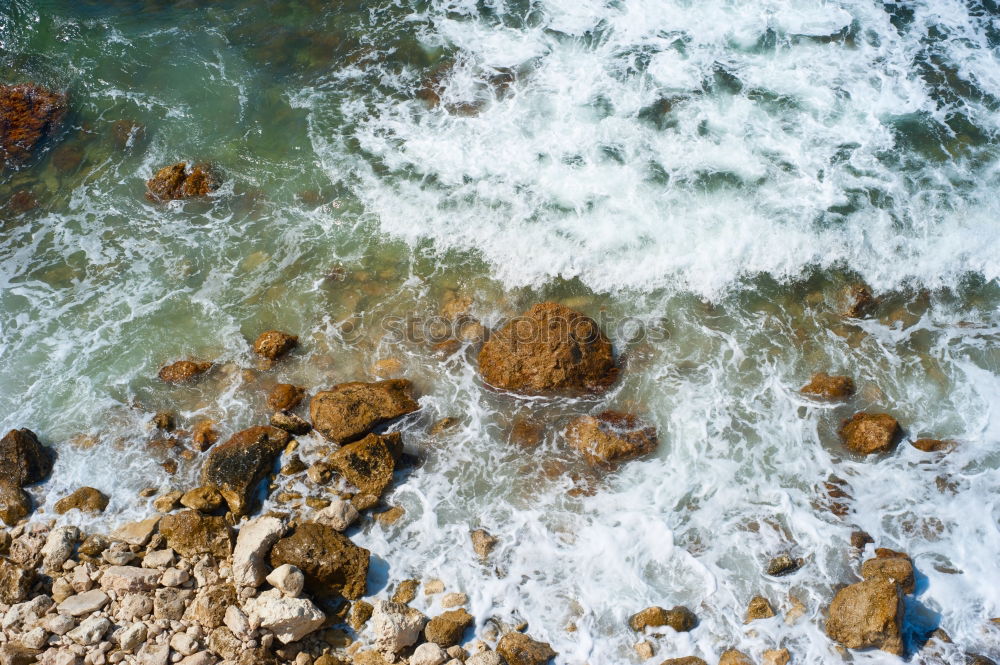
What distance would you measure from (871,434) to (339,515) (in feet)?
25.5

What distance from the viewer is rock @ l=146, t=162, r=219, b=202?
45.9ft

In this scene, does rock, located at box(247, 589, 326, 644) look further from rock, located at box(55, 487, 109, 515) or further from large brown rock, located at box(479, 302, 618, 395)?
large brown rock, located at box(479, 302, 618, 395)

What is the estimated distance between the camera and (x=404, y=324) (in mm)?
11711

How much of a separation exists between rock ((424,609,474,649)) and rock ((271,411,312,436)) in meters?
3.60

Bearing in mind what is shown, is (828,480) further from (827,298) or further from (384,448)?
(384,448)

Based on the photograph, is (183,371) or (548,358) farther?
(183,371)

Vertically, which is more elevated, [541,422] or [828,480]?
[541,422]

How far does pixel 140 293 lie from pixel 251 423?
13.2 ft

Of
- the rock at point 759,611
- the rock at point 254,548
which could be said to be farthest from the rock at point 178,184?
the rock at point 759,611

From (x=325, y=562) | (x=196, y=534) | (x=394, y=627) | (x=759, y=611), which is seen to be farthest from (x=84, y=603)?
(x=759, y=611)

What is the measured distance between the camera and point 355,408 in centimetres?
1030

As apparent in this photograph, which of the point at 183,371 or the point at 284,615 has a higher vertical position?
the point at 183,371

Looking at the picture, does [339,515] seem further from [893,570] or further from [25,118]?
[25,118]

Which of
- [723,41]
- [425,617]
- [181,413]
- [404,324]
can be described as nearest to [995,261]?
[723,41]
